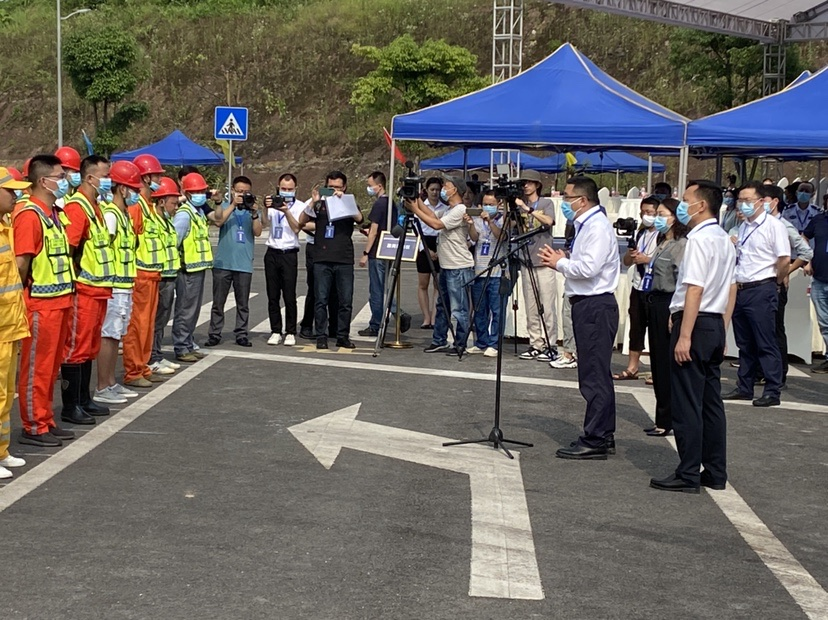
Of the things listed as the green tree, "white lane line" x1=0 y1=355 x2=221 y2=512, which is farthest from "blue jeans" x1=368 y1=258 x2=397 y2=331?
the green tree

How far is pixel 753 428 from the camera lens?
10.2m

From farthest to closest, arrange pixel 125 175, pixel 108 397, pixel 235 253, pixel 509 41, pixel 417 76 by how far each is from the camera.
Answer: pixel 417 76 → pixel 509 41 → pixel 235 253 → pixel 108 397 → pixel 125 175

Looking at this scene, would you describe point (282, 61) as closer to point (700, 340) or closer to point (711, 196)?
point (711, 196)

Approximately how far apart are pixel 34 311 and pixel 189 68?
2087 inches

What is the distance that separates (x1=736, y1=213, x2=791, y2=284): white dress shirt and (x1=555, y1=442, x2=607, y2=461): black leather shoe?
3.24 meters

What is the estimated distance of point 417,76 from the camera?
40938mm

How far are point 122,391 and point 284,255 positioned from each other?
3.93m

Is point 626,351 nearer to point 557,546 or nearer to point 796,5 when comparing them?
point 557,546

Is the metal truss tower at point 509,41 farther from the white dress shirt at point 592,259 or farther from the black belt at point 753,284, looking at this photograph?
the white dress shirt at point 592,259

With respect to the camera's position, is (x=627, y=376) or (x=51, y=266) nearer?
(x=51, y=266)

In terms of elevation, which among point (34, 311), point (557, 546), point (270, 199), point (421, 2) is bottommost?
point (557, 546)

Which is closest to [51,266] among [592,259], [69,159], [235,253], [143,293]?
[69,159]

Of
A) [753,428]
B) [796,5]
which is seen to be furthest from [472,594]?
[796,5]

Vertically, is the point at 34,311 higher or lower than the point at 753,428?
higher
